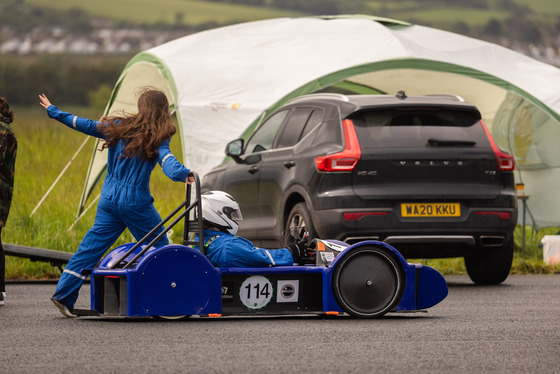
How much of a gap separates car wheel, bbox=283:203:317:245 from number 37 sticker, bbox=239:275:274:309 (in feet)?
8.41

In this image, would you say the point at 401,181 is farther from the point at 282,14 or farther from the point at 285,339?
the point at 282,14

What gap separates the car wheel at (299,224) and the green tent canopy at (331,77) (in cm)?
355

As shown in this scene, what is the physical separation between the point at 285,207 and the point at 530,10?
107201 mm

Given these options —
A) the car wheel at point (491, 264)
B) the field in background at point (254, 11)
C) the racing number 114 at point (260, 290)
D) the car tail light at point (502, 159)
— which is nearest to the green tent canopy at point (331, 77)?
the car wheel at point (491, 264)

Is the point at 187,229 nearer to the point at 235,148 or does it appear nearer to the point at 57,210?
the point at 235,148

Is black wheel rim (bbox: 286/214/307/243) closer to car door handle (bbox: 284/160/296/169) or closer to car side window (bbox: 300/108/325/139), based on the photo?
car door handle (bbox: 284/160/296/169)

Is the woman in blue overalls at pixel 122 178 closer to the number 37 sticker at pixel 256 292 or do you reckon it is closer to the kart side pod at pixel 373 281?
the number 37 sticker at pixel 256 292

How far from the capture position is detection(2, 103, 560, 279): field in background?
14367mm

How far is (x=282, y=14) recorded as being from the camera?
104m

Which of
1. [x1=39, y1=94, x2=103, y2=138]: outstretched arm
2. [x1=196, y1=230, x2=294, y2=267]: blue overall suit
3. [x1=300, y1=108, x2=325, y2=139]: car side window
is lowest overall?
[x1=196, y1=230, x2=294, y2=267]: blue overall suit

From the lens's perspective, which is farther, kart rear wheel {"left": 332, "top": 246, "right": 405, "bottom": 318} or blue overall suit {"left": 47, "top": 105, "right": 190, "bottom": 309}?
blue overall suit {"left": 47, "top": 105, "right": 190, "bottom": 309}

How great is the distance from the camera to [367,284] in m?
8.55

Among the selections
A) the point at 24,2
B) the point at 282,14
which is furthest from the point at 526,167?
the point at 24,2

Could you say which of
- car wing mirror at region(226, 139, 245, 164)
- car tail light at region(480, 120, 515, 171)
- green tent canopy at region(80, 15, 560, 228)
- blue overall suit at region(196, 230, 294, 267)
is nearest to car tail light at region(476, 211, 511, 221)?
car tail light at region(480, 120, 515, 171)
